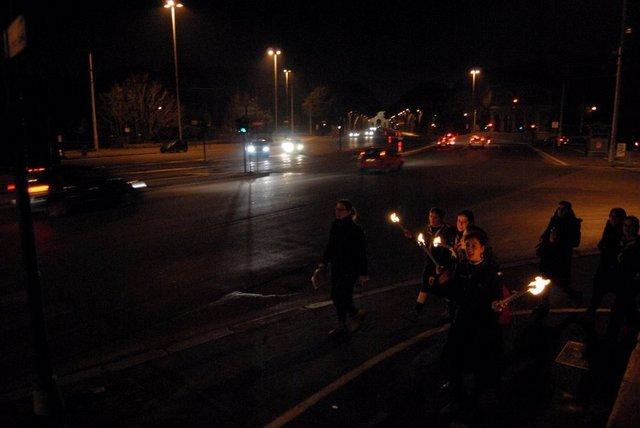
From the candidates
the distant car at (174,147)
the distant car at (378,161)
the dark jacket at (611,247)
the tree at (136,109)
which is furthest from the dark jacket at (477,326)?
the tree at (136,109)

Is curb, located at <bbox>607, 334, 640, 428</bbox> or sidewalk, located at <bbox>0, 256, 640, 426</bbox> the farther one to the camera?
sidewalk, located at <bbox>0, 256, 640, 426</bbox>

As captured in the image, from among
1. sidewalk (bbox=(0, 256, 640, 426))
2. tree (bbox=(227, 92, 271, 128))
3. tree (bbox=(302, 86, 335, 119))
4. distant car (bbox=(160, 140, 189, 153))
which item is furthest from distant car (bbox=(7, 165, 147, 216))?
tree (bbox=(302, 86, 335, 119))

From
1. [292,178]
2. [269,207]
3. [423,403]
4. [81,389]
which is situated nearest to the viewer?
[423,403]

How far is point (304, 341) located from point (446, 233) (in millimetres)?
2107

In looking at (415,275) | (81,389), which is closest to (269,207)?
(415,275)

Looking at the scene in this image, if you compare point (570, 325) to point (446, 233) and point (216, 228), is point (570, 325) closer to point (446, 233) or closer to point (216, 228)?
point (446, 233)

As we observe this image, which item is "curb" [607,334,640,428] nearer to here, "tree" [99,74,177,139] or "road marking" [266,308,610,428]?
"road marking" [266,308,610,428]

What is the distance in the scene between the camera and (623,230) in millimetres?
6379

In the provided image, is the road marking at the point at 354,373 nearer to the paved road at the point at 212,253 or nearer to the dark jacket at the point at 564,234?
the paved road at the point at 212,253

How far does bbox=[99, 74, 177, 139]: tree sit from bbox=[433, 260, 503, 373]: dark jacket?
62.7 meters

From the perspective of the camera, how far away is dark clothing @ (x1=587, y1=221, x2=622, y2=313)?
21.4ft

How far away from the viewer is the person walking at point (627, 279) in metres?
6.18

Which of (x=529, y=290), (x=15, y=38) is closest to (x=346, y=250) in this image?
(x=529, y=290)

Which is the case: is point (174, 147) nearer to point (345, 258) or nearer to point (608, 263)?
point (345, 258)
